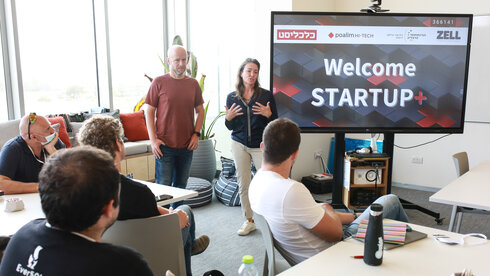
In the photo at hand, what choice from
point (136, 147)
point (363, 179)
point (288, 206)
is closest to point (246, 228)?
point (363, 179)

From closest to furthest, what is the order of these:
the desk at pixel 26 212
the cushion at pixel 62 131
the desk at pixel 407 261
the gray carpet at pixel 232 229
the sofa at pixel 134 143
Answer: the desk at pixel 407 261 < the desk at pixel 26 212 < the gray carpet at pixel 232 229 < the cushion at pixel 62 131 < the sofa at pixel 134 143

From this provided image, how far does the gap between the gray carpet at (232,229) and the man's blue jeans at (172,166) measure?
560mm

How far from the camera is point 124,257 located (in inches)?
44.8

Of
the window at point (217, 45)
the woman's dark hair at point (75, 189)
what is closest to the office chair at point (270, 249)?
the woman's dark hair at point (75, 189)

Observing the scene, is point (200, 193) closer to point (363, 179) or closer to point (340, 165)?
point (340, 165)

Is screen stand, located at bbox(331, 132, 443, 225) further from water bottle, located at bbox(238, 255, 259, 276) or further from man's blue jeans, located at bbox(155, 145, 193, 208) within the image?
water bottle, located at bbox(238, 255, 259, 276)

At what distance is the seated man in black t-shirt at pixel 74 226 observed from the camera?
1094 mm

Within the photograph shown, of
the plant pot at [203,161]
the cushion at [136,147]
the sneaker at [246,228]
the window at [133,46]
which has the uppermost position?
the window at [133,46]

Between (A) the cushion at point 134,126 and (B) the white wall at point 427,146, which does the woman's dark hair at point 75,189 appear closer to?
(B) the white wall at point 427,146

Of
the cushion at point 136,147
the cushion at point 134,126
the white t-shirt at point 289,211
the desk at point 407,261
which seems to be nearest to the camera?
the desk at point 407,261

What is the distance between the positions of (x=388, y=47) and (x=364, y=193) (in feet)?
5.01

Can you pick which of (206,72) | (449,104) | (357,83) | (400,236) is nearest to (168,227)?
(400,236)

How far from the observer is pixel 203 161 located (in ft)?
17.8

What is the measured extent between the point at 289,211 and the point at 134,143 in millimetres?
3981
